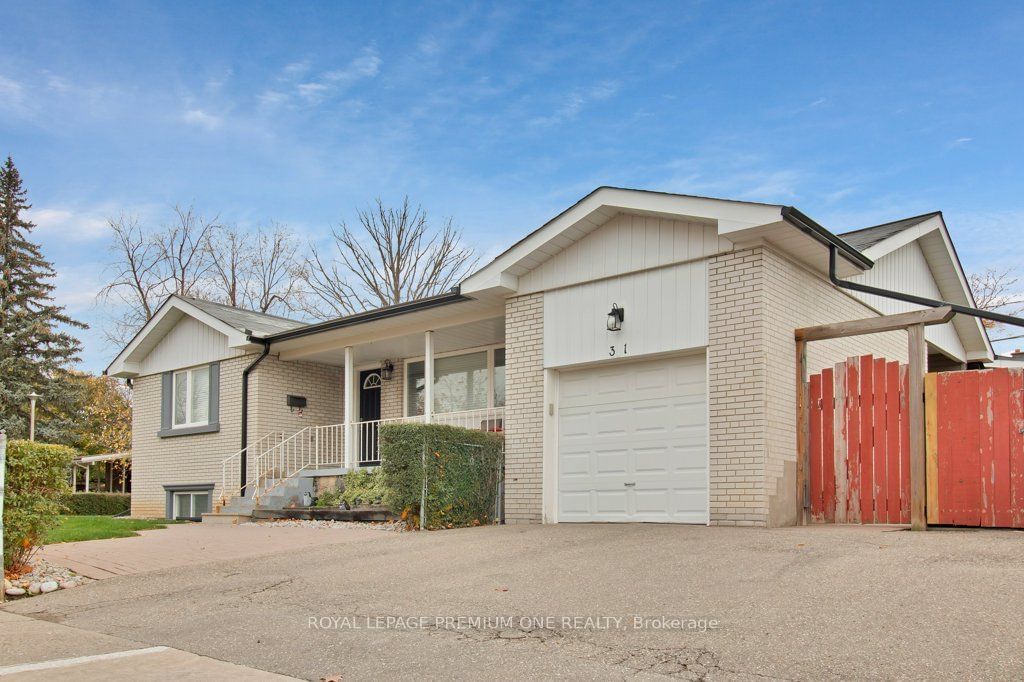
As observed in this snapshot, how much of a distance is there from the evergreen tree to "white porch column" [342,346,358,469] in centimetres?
2183

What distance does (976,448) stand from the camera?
9.09 m

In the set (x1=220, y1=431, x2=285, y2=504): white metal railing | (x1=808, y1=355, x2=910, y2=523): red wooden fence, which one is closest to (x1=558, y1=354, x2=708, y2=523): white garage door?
(x1=808, y1=355, x2=910, y2=523): red wooden fence

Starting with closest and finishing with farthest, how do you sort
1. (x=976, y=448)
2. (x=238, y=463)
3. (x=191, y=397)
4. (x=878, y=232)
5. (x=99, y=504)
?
(x=976, y=448)
(x=878, y=232)
(x=238, y=463)
(x=191, y=397)
(x=99, y=504)

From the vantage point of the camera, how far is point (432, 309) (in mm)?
14492

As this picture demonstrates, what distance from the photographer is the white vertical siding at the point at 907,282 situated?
13.6m

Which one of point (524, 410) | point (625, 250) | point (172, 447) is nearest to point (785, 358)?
point (625, 250)

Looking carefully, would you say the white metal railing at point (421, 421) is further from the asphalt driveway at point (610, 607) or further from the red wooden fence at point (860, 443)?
the asphalt driveway at point (610, 607)

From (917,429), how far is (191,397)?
15.2 meters

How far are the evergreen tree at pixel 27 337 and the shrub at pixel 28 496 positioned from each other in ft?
89.0

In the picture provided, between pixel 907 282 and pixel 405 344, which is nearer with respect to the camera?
pixel 907 282

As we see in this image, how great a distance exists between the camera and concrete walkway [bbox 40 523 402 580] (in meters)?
9.84

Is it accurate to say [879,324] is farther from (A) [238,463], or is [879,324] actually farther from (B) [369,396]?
(A) [238,463]

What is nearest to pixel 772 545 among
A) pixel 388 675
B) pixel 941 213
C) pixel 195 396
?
pixel 388 675

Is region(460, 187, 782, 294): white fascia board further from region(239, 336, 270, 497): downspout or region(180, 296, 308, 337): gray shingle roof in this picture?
region(180, 296, 308, 337): gray shingle roof
